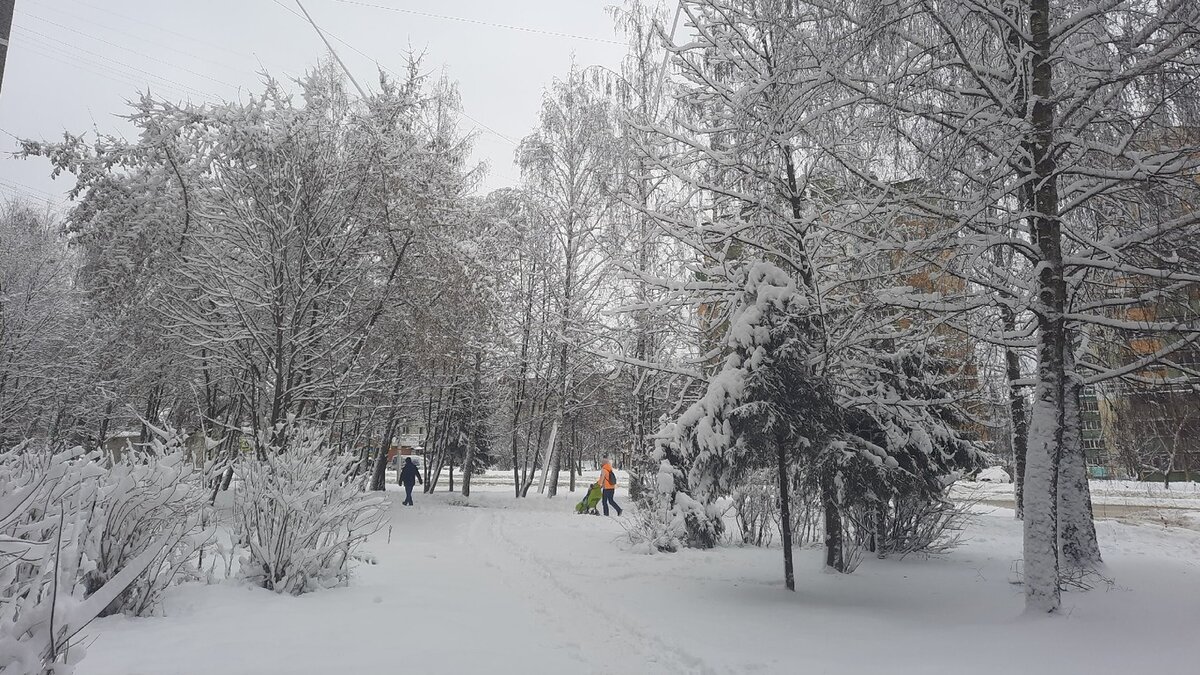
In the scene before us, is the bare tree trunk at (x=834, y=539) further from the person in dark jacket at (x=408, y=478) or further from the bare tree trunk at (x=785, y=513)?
the person in dark jacket at (x=408, y=478)

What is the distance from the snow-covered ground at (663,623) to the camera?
4.01 metres

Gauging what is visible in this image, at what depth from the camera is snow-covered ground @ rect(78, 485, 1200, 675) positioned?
4.01 m

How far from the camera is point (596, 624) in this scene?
18.1 feet

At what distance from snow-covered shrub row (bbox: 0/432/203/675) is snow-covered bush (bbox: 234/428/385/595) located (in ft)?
1.94

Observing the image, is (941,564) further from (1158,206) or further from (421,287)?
(421,287)

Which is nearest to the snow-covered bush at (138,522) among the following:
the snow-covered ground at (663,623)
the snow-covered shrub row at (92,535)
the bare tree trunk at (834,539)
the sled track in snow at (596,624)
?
the snow-covered shrub row at (92,535)

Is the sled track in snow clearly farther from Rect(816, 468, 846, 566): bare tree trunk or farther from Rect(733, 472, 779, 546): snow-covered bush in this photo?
Rect(733, 472, 779, 546): snow-covered bush

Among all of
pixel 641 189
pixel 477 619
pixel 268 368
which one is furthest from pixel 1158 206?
pixel 268 368

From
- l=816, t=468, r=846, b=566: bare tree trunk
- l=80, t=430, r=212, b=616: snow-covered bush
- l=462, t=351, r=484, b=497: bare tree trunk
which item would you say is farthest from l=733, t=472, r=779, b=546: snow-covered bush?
l=462, t=351, r=484, b=497: bare tree trunk

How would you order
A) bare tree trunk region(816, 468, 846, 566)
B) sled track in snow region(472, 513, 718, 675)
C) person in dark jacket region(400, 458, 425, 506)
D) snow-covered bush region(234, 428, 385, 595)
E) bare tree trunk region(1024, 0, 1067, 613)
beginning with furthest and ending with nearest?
person in dark jacket region(400, 458, 425, 506) → bare tree trunk region(816, 468, 846, 566) → snow-covered bush region(234, 428, 385, 595) → bare tree trunk region(1024, 0, 1067, 613) → sled track in snow region(472, 513, 718, 675)

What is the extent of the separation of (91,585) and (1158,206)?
868 cm

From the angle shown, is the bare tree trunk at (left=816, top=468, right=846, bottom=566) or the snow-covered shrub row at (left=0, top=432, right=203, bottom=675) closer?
the snow-covered shrub row at (left=0, top=432, right=203, bottom=675)

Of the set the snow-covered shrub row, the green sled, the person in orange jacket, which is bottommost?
the green sled

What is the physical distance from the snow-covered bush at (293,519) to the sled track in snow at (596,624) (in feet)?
6.12
